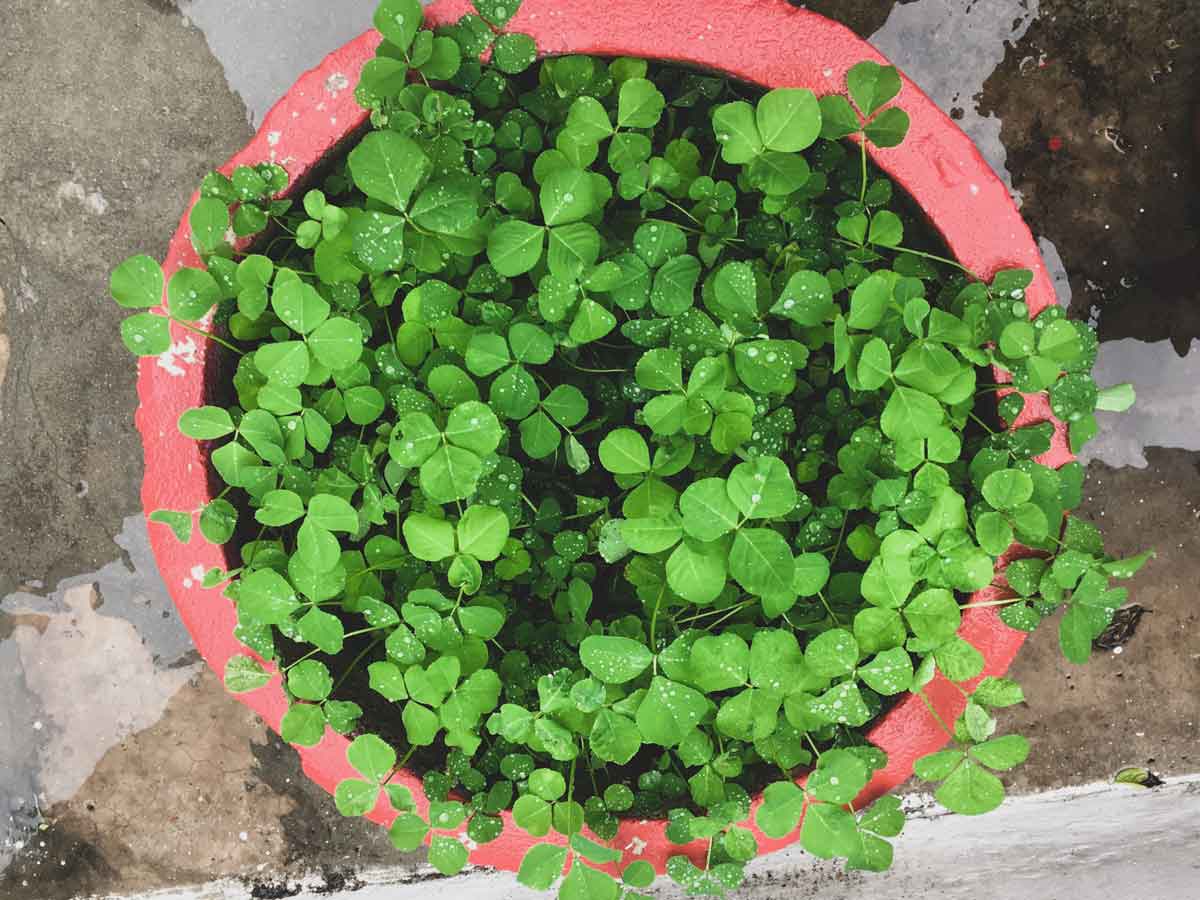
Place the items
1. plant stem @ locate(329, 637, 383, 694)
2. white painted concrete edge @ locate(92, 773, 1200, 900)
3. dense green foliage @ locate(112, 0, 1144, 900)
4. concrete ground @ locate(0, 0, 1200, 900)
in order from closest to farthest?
dense green foliage @ locate(112, 0, 1144, 900)
plant stem @ locate(329, 637, 383, 694)
concrete ground @ locate(0, 0, 1200, 900)
white painted concrete edge @ locate(92, 773, 1200, 900)

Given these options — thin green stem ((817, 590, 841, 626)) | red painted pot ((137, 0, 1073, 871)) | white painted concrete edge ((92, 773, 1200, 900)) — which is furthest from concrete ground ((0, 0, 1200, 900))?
thin green stem ((817, 590, 841, 626))

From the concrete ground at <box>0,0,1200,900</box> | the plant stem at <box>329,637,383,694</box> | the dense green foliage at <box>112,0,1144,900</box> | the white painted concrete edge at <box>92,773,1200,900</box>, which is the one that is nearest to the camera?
the dense green foliage at <box>112,0,1144,900</box>

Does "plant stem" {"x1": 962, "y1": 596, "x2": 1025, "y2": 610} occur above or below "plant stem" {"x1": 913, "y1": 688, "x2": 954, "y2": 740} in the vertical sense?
above

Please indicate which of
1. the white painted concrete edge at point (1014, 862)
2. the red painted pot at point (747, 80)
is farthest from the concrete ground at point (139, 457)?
the red painted pot at point (747, 80)

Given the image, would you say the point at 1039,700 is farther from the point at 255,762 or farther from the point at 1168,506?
the point at 255,762

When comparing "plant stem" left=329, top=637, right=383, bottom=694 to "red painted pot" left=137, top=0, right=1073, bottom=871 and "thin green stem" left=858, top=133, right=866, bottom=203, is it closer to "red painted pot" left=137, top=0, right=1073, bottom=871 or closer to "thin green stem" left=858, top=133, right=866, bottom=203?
"red painted pot" left=137, top=0, right=1073, bottom=871

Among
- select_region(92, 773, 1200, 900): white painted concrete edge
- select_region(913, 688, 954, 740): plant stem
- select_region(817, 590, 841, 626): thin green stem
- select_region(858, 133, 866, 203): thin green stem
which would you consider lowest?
select_region(92, 773, 1200, 900): white painted concrete edge

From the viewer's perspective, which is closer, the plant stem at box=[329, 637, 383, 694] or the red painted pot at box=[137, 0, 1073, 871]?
the red painted pot at box=[137, 0, 1073, 871]

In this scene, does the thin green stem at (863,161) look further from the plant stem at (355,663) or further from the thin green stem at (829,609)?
the plant stem at (355,663)
